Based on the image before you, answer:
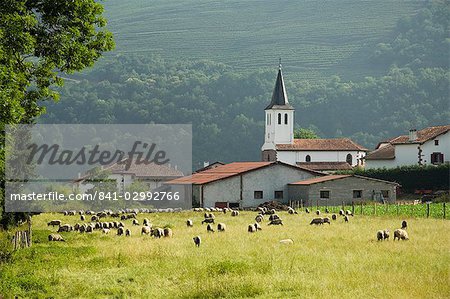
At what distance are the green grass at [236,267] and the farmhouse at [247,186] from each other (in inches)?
1387

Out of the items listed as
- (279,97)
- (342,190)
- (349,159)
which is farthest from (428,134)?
(279,97)

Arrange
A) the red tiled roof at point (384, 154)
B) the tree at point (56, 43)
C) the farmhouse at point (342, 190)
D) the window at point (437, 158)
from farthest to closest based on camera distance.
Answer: the red tiled roof at point (384, 154), the window at point (437, 158), the farmhouse at point (342, 190), the tree at point (56, 43)

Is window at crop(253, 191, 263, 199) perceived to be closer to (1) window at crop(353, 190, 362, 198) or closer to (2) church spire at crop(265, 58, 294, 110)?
(1) window at crop(353, 190, 362, 198)

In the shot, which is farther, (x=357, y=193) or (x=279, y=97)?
(x=279, y=97)

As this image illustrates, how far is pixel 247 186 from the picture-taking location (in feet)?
232

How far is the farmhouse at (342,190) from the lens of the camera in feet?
223

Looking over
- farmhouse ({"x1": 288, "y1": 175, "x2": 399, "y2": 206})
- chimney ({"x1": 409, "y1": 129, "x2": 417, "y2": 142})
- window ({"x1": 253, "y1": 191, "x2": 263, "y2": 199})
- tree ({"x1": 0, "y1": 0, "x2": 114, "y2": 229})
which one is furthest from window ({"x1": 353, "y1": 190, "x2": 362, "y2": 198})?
tree ({"x1": 0, "y1": 0, "x2": 114, "y2": 229})

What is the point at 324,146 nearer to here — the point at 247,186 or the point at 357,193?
the point at 357,193

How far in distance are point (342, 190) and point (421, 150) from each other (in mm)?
22206

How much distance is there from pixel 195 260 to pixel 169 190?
62435 mm

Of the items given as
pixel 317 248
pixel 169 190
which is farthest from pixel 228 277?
pixel 169 190

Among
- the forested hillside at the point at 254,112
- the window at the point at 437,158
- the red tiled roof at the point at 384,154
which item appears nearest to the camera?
the window at the point at 437,158

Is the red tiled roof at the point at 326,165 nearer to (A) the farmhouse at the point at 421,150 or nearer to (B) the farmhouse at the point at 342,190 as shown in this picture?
(A) the farmhouse at the point at 421,150

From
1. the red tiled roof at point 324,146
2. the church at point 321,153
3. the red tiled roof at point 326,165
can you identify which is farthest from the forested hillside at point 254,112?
the red tiled roof at point 326,165
